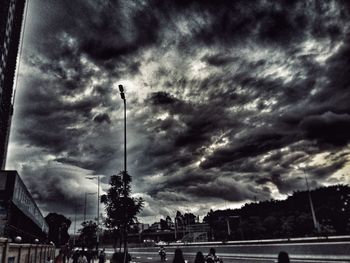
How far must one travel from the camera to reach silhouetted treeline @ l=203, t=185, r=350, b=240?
65.7 meters

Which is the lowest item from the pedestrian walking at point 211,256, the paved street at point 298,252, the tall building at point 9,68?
the paved street at point 298,252

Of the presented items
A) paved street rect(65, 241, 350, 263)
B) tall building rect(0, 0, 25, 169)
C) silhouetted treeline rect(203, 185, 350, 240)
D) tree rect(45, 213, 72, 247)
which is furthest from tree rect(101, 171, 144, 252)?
tree rect(45, 213, 72, 247)

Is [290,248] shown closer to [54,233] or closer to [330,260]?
[330,260]

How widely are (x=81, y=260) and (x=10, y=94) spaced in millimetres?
39826

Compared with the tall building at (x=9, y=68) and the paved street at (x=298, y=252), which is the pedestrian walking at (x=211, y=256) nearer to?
the paved street at (x=298, y=252)

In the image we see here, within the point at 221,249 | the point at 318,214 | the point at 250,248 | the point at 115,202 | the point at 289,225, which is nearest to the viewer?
the point at 115,202

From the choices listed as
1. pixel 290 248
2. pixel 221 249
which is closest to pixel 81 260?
pixel 290 248

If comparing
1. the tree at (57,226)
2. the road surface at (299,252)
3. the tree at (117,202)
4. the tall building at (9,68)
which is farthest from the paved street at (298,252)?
the tree at (57,226)

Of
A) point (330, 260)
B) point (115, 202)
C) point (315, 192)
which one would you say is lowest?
point (330, 260)

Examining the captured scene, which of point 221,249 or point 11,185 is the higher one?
point 11,185

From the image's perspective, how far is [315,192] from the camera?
156000 mm

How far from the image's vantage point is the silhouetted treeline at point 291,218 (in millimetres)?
65725

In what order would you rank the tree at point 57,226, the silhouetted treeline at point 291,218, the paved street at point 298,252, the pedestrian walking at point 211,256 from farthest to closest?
the tree at point 57,226 < the silhouetted treeline at point 291,218 < the paved street at point 298,252 < the pedestrian walking at point 211,256

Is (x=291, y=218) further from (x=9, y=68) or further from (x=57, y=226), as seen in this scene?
(x=57, y=226)
